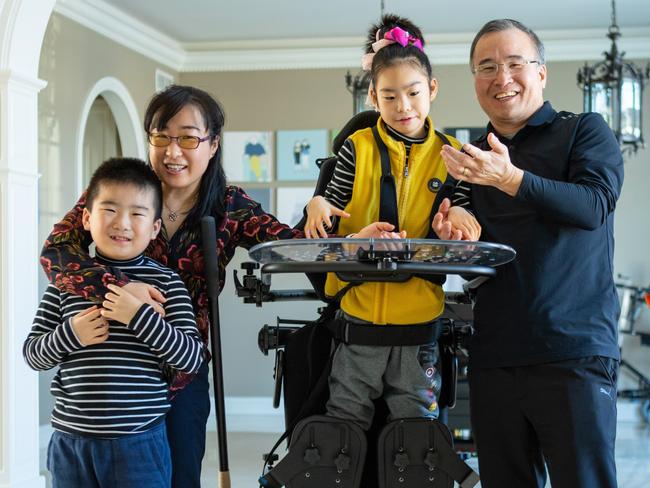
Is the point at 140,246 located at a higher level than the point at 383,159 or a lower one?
lower

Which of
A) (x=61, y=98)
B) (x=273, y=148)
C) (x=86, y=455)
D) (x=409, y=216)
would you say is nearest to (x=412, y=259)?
(x=409, y=216)

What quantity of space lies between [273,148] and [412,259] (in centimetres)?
580

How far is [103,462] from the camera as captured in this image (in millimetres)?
1635

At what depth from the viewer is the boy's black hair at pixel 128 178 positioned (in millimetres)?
1732

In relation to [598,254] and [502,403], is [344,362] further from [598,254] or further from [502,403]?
[598,254]

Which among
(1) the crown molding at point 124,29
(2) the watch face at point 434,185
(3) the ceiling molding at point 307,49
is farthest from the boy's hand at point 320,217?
(3) the ceiling molding at point 307,49

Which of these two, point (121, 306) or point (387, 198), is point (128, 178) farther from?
point (387, 198)

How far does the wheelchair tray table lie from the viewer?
135cm

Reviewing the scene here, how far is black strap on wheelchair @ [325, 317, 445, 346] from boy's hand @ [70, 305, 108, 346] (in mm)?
477

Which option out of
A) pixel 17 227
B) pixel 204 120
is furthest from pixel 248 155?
pixel 204 120

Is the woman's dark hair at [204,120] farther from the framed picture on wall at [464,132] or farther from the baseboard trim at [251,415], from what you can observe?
the baseboard trim at [251,415]

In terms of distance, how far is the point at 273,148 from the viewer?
7.15 m

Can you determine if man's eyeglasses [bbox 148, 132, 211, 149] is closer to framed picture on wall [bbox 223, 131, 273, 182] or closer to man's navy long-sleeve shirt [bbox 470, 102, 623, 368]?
man's navy long-sleeve shirt [bbox 470, 102, 623, 368]

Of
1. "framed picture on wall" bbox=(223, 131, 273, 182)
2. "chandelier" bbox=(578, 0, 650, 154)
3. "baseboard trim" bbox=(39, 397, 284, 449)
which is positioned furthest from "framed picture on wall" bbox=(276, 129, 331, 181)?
"chandelier" bbox=(578, 0, 650, 154)
